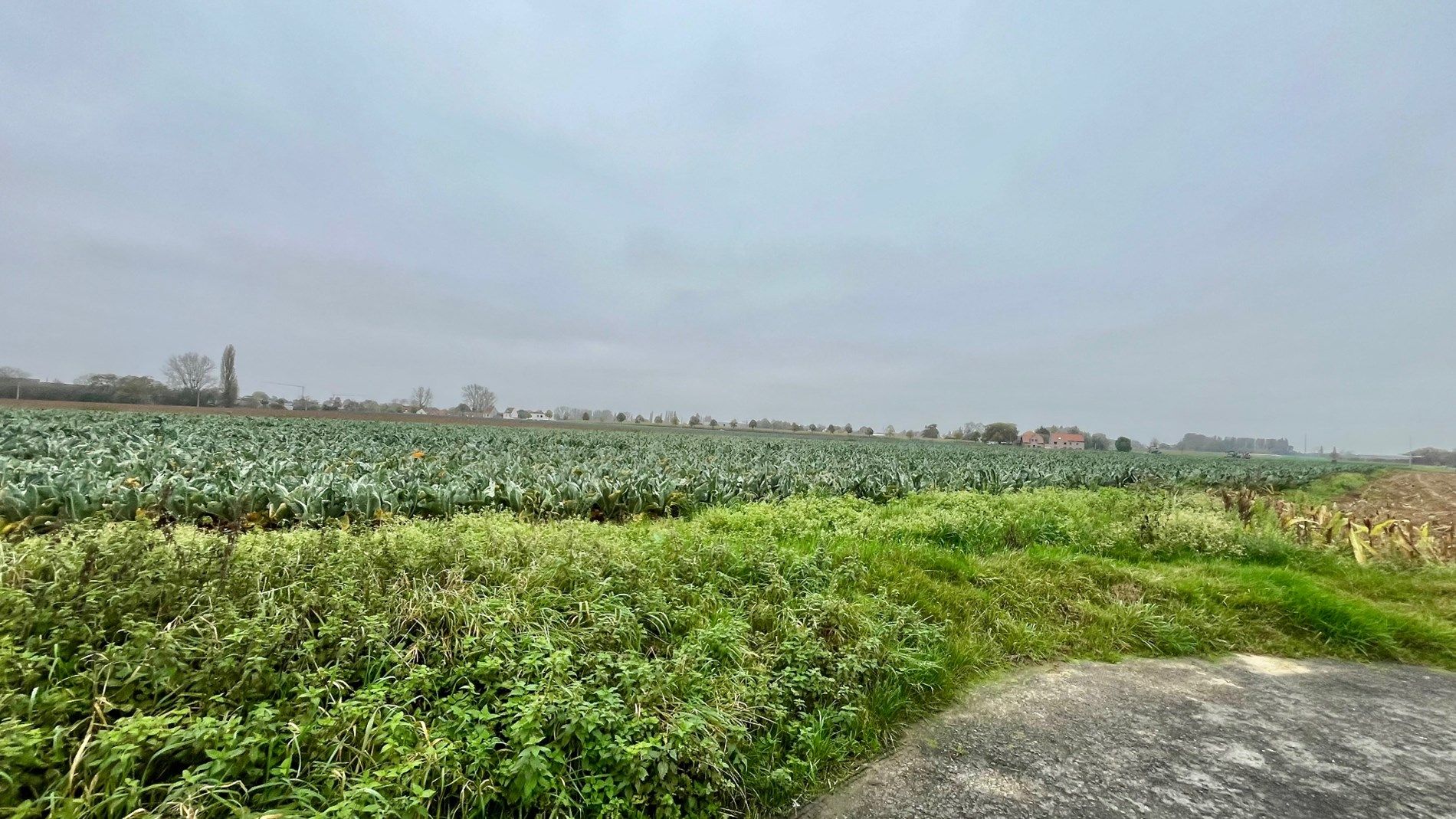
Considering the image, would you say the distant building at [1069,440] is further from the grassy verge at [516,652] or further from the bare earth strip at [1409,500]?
the grassy verge at [516,652]

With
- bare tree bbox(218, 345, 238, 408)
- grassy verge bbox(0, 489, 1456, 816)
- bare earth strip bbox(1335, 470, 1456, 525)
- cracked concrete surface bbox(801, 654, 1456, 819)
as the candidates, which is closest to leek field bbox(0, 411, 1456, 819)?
grassy verge bbox(0, 489, 1456, 816)

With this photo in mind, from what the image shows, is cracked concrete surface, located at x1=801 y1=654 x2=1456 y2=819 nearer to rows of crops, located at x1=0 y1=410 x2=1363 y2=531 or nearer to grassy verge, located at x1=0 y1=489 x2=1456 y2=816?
grassy verge, located at x1=0 y1=489 x2=1456 y2=816

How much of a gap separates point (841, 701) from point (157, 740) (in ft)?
8.66

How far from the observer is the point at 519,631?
274 centimetres

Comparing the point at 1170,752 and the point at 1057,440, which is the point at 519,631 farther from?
the point at 1057,440

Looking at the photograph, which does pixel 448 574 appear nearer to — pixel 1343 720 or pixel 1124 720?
pixel 1124 720

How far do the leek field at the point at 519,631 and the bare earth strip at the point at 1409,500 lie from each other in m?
8.86

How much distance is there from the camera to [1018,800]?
2.17 metres

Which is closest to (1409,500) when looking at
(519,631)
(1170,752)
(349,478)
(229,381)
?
(1170,752)

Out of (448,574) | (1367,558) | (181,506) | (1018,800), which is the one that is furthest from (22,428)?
(1367,558)

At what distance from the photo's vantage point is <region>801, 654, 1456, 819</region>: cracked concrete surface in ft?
7.19

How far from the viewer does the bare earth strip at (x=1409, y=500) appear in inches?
472

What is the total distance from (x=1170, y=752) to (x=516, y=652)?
3.15 m

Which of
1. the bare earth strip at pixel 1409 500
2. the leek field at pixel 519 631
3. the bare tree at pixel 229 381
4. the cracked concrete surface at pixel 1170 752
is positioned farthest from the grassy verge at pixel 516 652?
the bare tree at pixel 229 381
